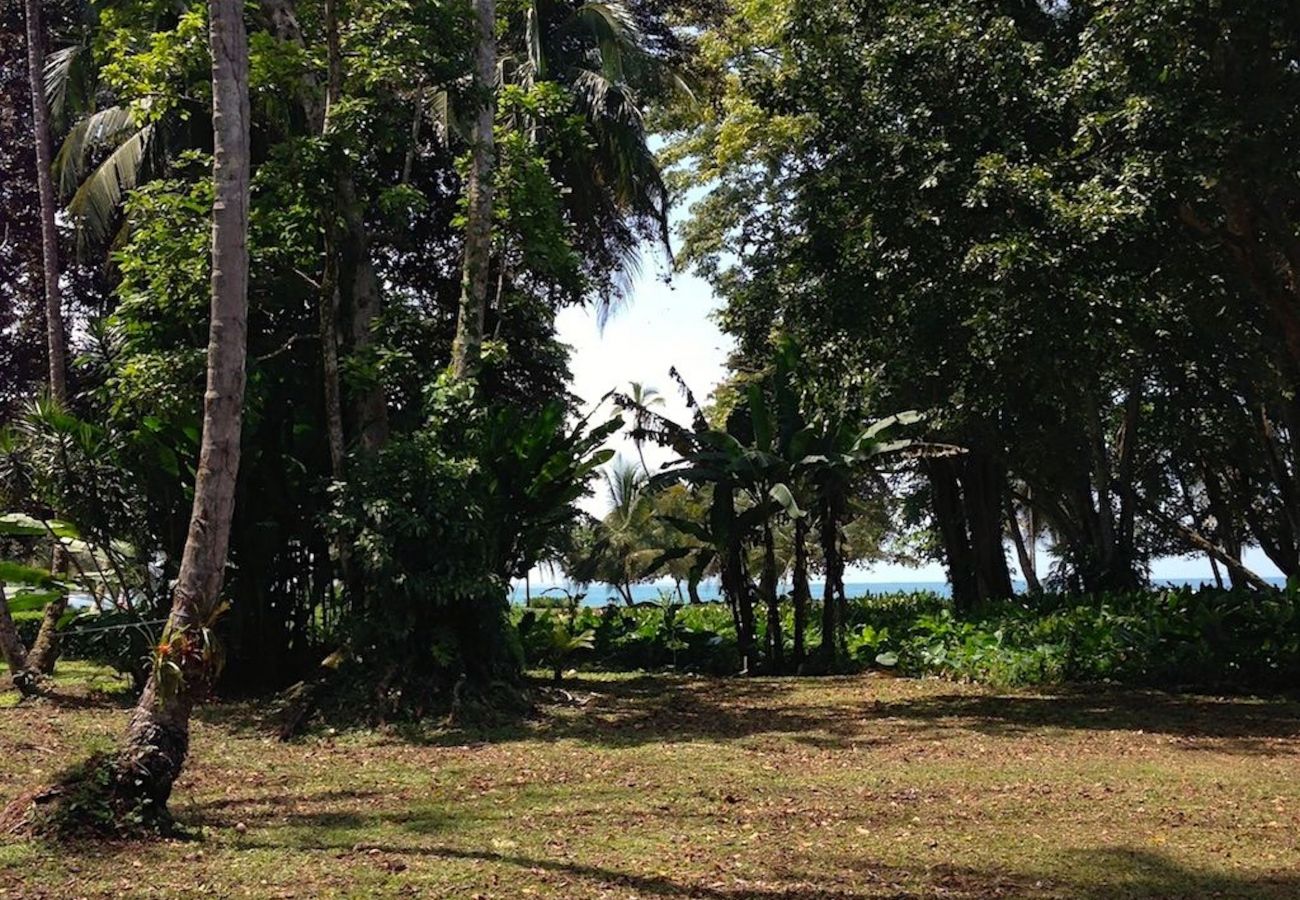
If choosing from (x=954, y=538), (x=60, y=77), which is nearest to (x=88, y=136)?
(x=60, y=77)

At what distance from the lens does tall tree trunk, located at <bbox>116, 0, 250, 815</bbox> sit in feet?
19.2

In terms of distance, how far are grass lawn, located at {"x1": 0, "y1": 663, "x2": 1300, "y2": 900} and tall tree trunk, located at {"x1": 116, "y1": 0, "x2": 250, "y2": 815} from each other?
1.68ft

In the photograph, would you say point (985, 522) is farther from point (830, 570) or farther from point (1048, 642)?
point (1048, 642)

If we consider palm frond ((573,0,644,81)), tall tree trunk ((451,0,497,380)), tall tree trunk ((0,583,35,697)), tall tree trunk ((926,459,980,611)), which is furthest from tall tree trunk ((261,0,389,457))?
tall tree trunk ((926,459,980,611))

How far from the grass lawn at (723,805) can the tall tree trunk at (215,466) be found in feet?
1.68

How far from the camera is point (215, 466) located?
612 cm

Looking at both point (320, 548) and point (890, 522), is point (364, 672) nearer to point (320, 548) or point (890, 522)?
point (320, 548)

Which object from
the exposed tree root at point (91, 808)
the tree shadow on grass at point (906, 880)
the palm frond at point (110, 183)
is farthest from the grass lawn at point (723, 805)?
the palm frond at point (110, 183)

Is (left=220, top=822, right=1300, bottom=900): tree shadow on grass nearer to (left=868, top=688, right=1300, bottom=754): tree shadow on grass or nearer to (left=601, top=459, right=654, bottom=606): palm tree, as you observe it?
(left=868, top=688, right=1300, bottom=754): tree shadow on grass

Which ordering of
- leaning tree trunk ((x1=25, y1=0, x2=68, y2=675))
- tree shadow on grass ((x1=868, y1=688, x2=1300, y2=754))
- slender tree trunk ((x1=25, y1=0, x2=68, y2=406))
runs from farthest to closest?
Answer: slender tree trunk ((x1=25, y1=0, x2=68, y2=406)) → leaning tree trunk ((x1=25, y1=0, x2=68, y2=675)) → tree shadow on grass ((x1=868, y1=688, x2=1300, y2=754))

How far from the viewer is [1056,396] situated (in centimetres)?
1599

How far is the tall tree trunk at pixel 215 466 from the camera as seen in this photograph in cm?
587

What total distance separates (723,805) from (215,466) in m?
3.67

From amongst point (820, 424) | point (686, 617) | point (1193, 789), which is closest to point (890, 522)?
point (686, 617)
